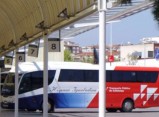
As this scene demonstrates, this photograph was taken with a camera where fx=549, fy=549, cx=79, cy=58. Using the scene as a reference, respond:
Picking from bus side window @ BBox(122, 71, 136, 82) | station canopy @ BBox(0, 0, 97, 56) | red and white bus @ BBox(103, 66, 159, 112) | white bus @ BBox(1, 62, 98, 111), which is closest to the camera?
station canopy @ BBox(0, 0, 97, 56)

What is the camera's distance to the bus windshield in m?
32.8

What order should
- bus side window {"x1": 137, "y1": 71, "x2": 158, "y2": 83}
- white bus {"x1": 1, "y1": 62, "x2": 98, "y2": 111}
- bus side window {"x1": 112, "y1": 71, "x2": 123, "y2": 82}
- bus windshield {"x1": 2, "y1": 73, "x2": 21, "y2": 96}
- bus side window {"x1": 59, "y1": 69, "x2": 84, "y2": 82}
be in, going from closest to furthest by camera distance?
white bus {"x1": 1, "y1": 62, "x2": 98, "y2": 111}, bus side window {"x1": 59, "y1": 69, "x2": 84, "y2": 82}, bus windshield {"x1": 2, "y1": 73, "x2": 21, "y2": 96}, bus side window {"x1": 112, "y1": 71, "x2": 123, "y2": 82}, bus side window {"x1": 137, "y1": 71, "x2": 158, "y2": 83}

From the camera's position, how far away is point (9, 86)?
108ft

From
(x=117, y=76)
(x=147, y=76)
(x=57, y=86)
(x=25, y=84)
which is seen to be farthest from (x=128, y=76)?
(x=25, y=84)

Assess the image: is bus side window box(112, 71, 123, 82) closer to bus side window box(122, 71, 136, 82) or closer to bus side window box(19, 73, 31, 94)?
bus side window box(122, 71, 136, 82)

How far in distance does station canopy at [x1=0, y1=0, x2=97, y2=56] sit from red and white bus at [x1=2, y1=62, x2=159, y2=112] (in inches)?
322

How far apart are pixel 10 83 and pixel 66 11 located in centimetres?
2141

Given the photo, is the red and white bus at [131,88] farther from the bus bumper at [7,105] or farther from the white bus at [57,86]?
the bus bumper at [7,105]

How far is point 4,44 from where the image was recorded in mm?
25109

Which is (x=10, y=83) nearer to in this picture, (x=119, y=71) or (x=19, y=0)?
(x=119, y=71)

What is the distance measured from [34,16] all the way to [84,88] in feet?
54.5

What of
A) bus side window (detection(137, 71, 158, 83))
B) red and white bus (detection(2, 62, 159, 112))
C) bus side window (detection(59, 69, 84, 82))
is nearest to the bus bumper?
red and white bus (detection(2, 62, 159, 112))

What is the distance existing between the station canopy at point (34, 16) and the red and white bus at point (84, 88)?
8.18m

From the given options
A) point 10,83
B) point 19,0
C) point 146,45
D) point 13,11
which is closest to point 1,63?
point 10,83
